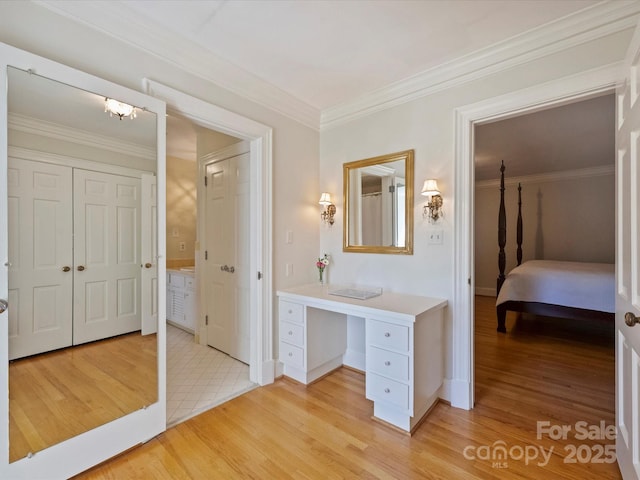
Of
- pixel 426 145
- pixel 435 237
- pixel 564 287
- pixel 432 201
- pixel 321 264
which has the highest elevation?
pixel 426 145

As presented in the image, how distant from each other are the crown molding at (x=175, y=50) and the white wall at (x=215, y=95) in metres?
0.03

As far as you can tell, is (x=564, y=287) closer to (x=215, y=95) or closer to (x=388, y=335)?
(x=388, y=335)

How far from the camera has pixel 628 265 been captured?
1.38 metres

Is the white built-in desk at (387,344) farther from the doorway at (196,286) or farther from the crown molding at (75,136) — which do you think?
the crown molding at (75,136)

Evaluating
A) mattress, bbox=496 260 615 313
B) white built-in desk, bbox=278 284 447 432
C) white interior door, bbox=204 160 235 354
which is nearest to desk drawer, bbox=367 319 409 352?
white built-in desk, bbox=278 284 447 432

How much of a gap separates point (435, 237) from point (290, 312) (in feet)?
4.24

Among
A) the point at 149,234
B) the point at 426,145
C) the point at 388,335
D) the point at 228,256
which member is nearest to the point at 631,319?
the point at 388,335

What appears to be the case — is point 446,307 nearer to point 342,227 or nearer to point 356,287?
point 356,287

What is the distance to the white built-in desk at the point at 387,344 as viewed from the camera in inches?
74.3

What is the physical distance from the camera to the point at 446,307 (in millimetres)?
2242

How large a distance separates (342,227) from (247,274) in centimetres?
100

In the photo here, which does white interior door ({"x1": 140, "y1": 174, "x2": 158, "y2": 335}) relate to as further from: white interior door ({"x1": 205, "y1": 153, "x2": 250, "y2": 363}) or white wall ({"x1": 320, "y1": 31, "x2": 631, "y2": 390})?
white wall ({"x1": 320, "y1": 31, "x2": 631, "y2": 390})

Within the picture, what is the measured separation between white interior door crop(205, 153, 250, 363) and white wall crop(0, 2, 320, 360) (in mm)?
376

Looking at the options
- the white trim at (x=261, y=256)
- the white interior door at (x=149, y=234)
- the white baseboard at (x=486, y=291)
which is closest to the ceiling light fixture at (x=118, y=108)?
the white interior door at (x=149, y=234)
